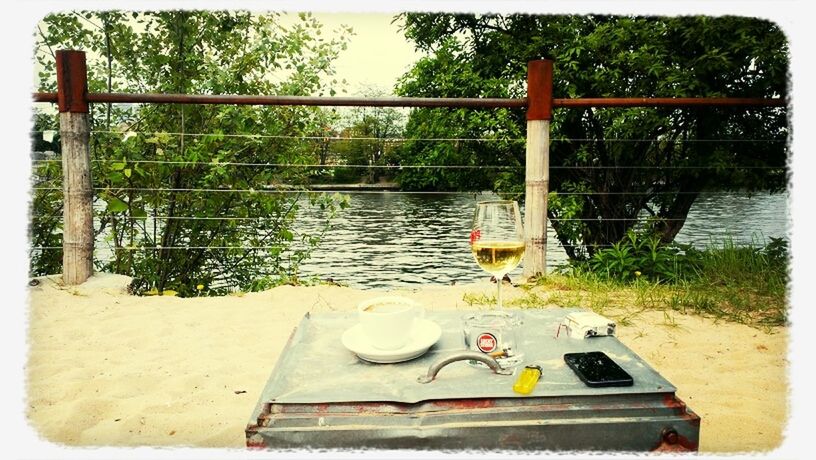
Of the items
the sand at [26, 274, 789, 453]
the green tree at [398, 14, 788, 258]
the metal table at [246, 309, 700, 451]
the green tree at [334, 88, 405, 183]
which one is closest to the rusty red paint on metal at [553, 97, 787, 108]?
the green tree at [398, 14, 788, 258]

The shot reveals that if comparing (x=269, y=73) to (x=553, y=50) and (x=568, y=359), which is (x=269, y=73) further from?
(x=568, y=359)

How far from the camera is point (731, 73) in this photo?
16.1ft

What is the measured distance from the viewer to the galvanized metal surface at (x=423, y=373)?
97 centimetres

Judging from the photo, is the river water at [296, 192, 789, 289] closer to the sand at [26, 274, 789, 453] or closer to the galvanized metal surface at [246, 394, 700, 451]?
the sand at [26, 274, 789, 453]

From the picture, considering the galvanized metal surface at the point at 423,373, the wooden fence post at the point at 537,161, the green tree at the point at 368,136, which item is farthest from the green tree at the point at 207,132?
the galvanized metal surface at the point at 423,373

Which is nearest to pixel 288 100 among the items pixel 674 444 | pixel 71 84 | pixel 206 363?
pixel 71 84

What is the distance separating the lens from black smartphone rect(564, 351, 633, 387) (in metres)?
0.98

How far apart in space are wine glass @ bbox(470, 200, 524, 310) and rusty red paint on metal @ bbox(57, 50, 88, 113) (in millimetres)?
3217

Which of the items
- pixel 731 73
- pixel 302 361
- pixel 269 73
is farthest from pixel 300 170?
pixel 302 361

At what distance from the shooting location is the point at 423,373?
1044 mm

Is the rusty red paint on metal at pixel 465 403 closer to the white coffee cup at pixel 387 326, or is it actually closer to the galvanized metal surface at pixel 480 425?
the galvanized metal surface at pixel 480 425

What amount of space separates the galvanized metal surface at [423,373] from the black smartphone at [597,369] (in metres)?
0.01

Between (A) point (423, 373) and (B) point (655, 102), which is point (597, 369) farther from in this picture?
(B) point (655, 102)

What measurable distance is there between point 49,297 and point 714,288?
12.4 ft
